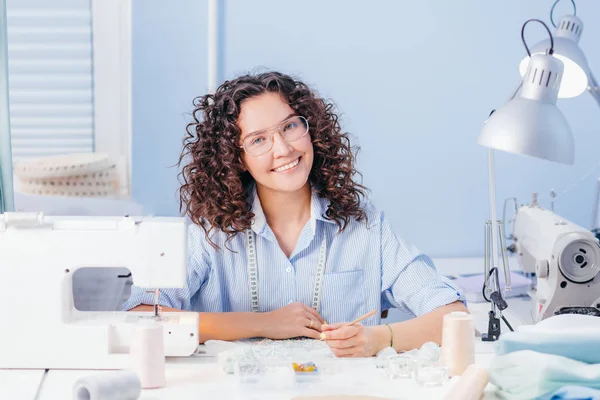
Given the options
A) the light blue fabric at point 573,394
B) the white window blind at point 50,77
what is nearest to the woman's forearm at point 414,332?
the light blue fabric at point 573,394

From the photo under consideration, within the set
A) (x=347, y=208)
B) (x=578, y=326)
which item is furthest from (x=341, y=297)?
(x=578, y=326)

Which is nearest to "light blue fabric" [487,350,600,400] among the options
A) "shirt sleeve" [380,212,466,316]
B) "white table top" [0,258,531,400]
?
"white table top" [0,258,531,400]

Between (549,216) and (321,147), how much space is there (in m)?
0.77

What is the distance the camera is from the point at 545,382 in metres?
1.45

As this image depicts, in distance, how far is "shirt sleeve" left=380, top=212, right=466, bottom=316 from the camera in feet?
6.98

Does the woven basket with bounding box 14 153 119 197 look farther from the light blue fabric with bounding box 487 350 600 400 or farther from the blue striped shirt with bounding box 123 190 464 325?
the light blue fabric with bounding box 487 350 600 400

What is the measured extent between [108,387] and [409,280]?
92 centimetres

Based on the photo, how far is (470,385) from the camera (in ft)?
4.97

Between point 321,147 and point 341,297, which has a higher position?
point 321,147

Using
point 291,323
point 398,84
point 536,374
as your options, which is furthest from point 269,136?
point 398,84

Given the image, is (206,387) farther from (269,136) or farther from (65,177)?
(65,177)

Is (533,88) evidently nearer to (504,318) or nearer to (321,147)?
(321,147)

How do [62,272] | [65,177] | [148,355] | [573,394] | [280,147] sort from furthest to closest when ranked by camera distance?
[65,177]
[280,147]
[62,272]
[148,355]
[573,394]

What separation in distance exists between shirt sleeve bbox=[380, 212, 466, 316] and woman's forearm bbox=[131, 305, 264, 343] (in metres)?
0.39
